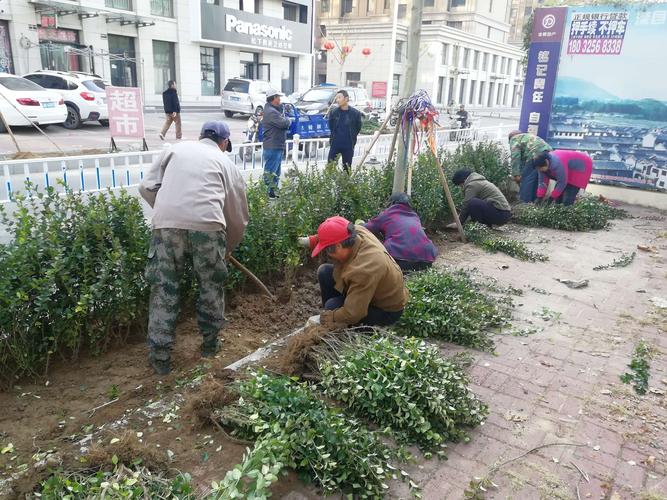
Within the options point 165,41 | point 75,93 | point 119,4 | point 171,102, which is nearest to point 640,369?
point 171,102

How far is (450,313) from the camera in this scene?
424 cm

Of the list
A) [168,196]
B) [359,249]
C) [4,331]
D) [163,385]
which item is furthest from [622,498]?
[4,331]

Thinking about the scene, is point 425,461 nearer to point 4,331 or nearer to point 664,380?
point 664,380

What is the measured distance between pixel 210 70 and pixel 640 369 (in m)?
30.8

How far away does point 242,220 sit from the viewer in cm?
378

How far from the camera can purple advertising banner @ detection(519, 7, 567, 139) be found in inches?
385

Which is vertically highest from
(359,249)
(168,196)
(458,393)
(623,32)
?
(623,32)

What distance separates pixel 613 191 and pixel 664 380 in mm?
7151

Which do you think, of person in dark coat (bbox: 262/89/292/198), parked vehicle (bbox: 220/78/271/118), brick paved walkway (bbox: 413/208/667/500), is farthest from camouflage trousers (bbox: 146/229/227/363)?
parked vehicle (bbox: 220/78/271/118)

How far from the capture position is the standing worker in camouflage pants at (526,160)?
8.59 meters

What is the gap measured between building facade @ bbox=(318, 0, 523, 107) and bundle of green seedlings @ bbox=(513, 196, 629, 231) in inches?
1229

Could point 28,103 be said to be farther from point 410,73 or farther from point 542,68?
point 542,68

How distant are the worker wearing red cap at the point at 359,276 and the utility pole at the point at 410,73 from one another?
9.93 ft

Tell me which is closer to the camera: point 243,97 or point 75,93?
point 75,93
